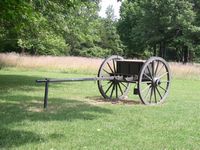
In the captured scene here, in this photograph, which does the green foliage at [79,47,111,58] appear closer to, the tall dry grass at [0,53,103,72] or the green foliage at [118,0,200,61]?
the green foliage at [118,0,200,61]

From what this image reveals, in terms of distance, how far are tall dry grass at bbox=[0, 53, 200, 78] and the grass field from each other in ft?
53.7

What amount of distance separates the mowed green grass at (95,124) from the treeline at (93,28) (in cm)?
218

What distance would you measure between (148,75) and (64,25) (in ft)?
22.3

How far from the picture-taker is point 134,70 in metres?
13.2

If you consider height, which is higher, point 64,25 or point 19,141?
point 64,25

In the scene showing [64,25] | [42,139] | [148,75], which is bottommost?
[42,139]

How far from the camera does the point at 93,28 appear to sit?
922 inches

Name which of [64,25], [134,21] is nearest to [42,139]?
[64,25]

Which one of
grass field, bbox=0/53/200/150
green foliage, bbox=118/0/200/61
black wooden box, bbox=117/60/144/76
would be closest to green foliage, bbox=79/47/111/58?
green foliage, bbox=118/0/200/61

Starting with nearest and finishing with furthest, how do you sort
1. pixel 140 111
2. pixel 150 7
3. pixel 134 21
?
pixel 140 111 → pixel 150 7 → pixel 134 21

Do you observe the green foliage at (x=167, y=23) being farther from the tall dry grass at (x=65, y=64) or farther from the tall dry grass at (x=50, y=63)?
the tall dry grass at (x=50, y=63)

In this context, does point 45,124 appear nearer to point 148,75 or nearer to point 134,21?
point 148,75

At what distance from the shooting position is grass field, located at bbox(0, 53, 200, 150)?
7137 millimetres

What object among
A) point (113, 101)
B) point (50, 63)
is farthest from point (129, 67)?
point (50, 63)
